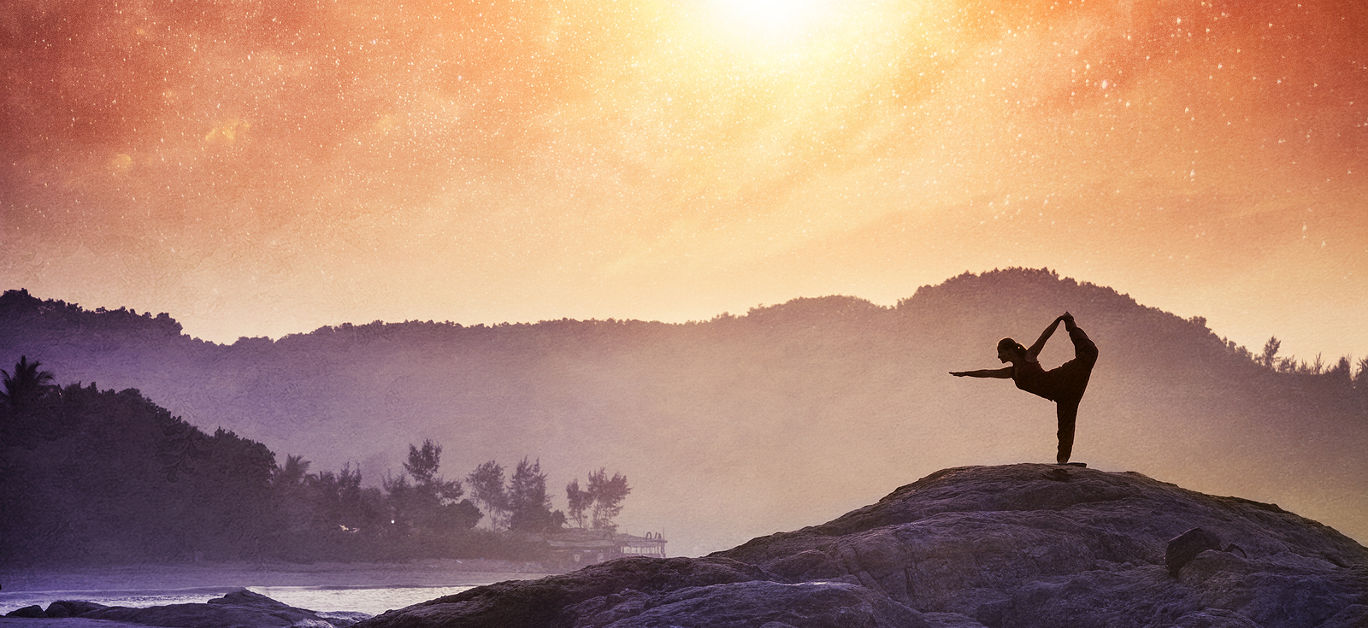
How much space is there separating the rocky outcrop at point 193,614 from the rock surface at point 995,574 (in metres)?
7.48

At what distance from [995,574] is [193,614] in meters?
15.5

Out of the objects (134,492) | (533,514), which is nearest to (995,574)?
(134,492)

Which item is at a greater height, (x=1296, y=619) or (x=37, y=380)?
(x=37, y=380)

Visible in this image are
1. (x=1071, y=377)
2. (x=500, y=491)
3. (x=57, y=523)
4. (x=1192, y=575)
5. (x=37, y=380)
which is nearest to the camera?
(x=1192, y=575)

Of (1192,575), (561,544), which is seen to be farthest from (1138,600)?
(561,544)

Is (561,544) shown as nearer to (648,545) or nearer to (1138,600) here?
(648,545)

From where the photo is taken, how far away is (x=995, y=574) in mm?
12031

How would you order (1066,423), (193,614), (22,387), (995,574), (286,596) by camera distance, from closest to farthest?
(995,574) < (1066,423) < (193,614) < (286,596) < (22,387)

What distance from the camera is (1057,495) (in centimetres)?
1416

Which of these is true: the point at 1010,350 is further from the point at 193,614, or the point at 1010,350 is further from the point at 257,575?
the point at 257,575

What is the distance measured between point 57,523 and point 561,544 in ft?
208

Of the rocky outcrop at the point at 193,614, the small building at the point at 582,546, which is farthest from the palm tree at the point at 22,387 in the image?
the rocky outcrop at the point at 193,614

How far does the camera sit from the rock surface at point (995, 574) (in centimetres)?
1050

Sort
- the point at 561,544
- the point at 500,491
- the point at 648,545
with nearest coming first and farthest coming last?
the point at 561,544 < the point at 648,545 < the point at 500,491
